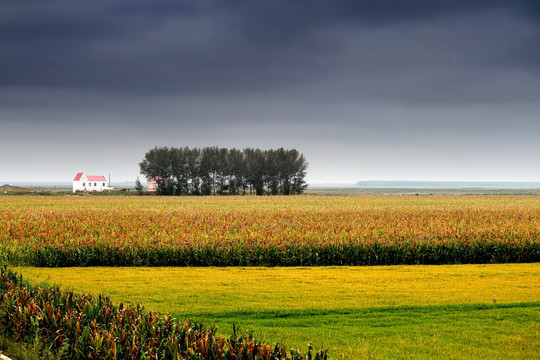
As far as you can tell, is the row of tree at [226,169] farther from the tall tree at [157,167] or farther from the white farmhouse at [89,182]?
the white farmhouse at [89,182]

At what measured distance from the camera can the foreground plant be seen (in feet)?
19.8

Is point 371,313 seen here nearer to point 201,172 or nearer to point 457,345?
point 457,345

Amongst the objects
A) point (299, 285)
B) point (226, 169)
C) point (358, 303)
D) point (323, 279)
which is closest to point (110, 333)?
point (358, 303)

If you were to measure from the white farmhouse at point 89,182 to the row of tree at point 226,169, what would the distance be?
93.0 ft

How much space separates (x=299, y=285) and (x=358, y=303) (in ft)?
8.45

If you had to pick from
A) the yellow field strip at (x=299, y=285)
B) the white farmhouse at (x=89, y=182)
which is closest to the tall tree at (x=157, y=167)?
the white farmhouse at (x=89, y=182)

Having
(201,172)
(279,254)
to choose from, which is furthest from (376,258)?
(201,172)

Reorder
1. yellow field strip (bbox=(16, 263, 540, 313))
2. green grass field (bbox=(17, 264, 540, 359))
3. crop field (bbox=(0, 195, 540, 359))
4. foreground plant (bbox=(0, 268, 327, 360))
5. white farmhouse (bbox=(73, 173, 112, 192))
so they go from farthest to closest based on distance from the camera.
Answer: white farmhouse (bbox=(73, 173, 112, 192)) < yellow field strip (bbox=(16, 263, 540, 313)) < crop field (bbox=(0, 195, 540, 359)) < green grass field (bbox=(17, 264, 540, 359)) < foreground plant (bbox=(0, 268, 327, 360))

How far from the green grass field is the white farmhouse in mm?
114886

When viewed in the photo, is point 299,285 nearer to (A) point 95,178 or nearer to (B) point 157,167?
(B) point 157,167

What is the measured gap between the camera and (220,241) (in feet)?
65.3

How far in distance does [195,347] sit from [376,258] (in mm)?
14058

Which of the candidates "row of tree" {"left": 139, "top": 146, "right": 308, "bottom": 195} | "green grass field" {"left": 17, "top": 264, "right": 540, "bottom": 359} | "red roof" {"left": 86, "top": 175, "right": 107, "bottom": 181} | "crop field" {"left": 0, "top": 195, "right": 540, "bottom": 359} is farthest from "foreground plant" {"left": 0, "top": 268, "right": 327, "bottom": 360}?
"red roof" {"left": 86, "top": 175, "right": 107, "bottom": 181}

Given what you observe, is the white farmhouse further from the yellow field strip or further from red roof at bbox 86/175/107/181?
the yellow field strip
